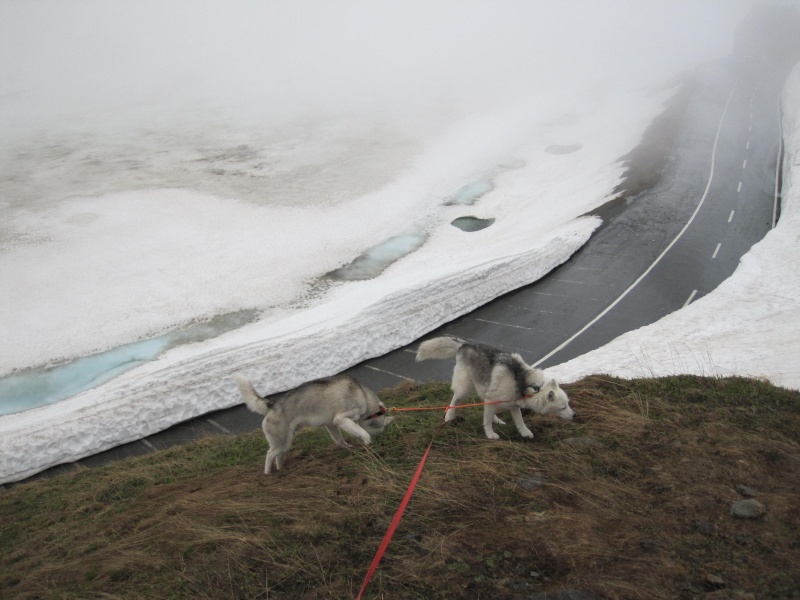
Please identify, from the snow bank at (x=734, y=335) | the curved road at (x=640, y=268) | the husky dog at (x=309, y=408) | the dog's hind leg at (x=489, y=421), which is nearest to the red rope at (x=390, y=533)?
the husky dog at (x=309, y=408)

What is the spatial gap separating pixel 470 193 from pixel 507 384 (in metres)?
31.0

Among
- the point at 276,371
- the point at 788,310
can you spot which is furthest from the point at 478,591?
the point at 788,310

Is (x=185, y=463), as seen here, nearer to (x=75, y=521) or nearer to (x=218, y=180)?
(x=75, y=521)

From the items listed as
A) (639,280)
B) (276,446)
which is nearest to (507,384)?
(276,446)

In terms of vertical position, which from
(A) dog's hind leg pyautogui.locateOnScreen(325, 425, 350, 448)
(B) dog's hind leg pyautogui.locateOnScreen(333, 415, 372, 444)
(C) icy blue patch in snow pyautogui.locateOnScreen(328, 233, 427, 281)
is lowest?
(C) icy blue patch in snow pyautogui.locateOnScreen(328, 233, 427, 281)

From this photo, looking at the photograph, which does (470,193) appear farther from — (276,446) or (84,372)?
(276,446)

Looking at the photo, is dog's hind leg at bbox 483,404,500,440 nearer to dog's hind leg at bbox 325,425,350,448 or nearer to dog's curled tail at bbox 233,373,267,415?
dog's hind leg at bbox 325,425,350,448

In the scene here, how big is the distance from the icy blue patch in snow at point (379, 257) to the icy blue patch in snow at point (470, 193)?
6.19 m

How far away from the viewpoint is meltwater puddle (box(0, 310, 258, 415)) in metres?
16.8

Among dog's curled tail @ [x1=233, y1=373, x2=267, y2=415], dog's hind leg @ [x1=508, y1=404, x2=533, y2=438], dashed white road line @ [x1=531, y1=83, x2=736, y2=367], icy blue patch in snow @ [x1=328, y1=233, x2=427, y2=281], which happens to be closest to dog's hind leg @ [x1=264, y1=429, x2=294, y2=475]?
dog's curled tail @ [x1=233, y1=373, x2=267, y2=415]

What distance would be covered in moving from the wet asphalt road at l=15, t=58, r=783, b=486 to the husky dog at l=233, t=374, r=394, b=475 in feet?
21.6

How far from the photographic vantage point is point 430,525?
643 cm

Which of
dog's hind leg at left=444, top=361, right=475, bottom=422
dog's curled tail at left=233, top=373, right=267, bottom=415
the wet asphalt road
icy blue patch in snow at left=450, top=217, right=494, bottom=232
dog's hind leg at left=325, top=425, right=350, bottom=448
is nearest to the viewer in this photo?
dog's curled tail at left=233, top=373, right=267, bottom=415

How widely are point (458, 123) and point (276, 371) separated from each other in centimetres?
4520
